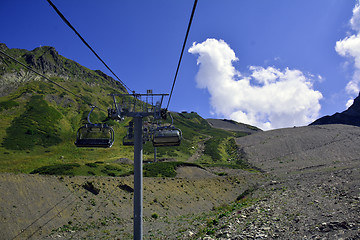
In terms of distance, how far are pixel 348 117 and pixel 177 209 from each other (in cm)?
17830

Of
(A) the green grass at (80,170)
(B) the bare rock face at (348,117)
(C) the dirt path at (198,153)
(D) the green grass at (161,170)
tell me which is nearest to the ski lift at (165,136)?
(A) the green grass at (80,170)

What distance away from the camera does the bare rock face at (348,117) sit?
152837mm

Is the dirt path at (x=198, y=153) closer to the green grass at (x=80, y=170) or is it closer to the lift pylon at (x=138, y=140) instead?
the green grass at (x=80, y=170)

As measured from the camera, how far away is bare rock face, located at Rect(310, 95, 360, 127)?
152837mm

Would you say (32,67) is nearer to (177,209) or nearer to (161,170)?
(161,170)

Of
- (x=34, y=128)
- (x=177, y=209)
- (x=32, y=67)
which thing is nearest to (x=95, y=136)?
(x=177, y=209)

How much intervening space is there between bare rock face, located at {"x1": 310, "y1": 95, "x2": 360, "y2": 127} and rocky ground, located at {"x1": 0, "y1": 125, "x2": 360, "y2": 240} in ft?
506

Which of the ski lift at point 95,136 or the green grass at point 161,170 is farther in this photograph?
the green grass at point 161,170

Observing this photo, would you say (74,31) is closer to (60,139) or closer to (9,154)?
(9,154)

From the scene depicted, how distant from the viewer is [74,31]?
6477mm

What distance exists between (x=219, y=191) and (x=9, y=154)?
46774 mm

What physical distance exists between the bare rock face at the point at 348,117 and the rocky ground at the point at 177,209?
6075 inches

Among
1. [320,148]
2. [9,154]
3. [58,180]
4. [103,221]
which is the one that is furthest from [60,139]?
[320,148]

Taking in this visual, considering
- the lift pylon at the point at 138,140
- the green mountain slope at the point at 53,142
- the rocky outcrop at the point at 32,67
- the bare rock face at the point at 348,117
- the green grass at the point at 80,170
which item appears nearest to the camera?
the lift pylon at the point at 138,140
